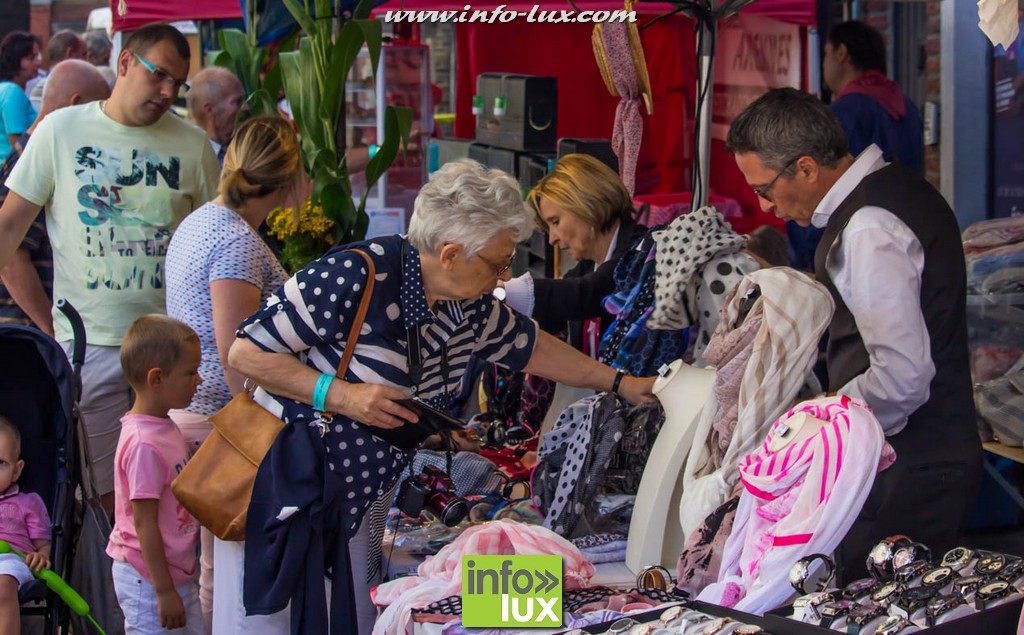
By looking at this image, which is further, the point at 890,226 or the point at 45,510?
the point at 45,510

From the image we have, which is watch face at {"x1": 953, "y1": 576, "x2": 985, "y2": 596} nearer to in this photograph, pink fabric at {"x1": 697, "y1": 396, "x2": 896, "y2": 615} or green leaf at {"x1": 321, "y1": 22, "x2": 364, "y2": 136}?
pink fabric at {"x1": 697, "y1": 396, "x2": 896, "y2": 615}

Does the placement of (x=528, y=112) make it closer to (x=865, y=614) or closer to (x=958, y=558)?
(x=958, y=558)

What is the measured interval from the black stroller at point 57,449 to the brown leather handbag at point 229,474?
0.60 metres

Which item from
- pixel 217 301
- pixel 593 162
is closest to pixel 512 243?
pixel 217 301

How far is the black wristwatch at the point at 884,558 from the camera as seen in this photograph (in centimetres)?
185

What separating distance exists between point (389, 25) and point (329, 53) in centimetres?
474

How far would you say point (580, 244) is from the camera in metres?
3.61

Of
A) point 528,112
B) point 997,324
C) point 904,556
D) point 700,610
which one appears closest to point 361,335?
point 700,610

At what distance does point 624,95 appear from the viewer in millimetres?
3773

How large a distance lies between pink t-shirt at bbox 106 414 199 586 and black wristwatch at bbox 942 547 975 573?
2.00 m

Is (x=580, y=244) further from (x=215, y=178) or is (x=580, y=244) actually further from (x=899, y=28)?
(x=899, y=28)

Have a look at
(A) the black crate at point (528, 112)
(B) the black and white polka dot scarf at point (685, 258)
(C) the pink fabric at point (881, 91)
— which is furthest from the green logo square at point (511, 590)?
(C) the pink fabric at point (881, 91)

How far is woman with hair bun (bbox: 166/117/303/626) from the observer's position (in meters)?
3.12

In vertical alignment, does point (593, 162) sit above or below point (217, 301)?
above
